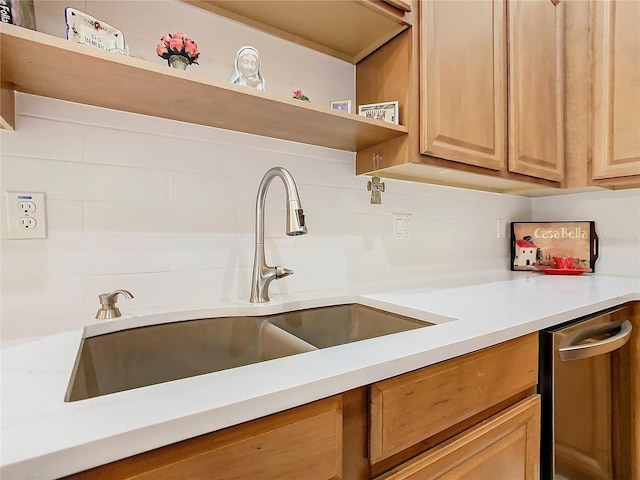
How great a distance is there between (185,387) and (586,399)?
1134 mm

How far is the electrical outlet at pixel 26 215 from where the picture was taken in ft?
2.47

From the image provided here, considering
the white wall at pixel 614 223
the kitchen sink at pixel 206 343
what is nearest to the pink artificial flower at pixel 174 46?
the kitchen sink at pixel 206 343

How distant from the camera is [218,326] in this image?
92cm

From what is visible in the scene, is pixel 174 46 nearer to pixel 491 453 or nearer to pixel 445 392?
pixel 445 392

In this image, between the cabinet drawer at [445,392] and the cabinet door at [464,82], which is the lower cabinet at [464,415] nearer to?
the cabinet drawer at [445,392]

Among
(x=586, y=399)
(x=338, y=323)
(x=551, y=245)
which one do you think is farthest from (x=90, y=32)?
(x=551, y=245)

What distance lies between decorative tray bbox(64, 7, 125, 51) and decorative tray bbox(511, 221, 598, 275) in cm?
191

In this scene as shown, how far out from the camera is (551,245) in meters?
1.74

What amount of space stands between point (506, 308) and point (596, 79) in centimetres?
125

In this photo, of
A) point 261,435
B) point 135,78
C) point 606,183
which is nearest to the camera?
point 261,435

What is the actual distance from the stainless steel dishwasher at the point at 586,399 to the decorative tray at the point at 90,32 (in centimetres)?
122

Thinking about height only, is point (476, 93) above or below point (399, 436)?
above

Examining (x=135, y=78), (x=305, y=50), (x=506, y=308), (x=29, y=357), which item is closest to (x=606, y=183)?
(x=506, y=308)

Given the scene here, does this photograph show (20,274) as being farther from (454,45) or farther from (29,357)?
(454,45)
